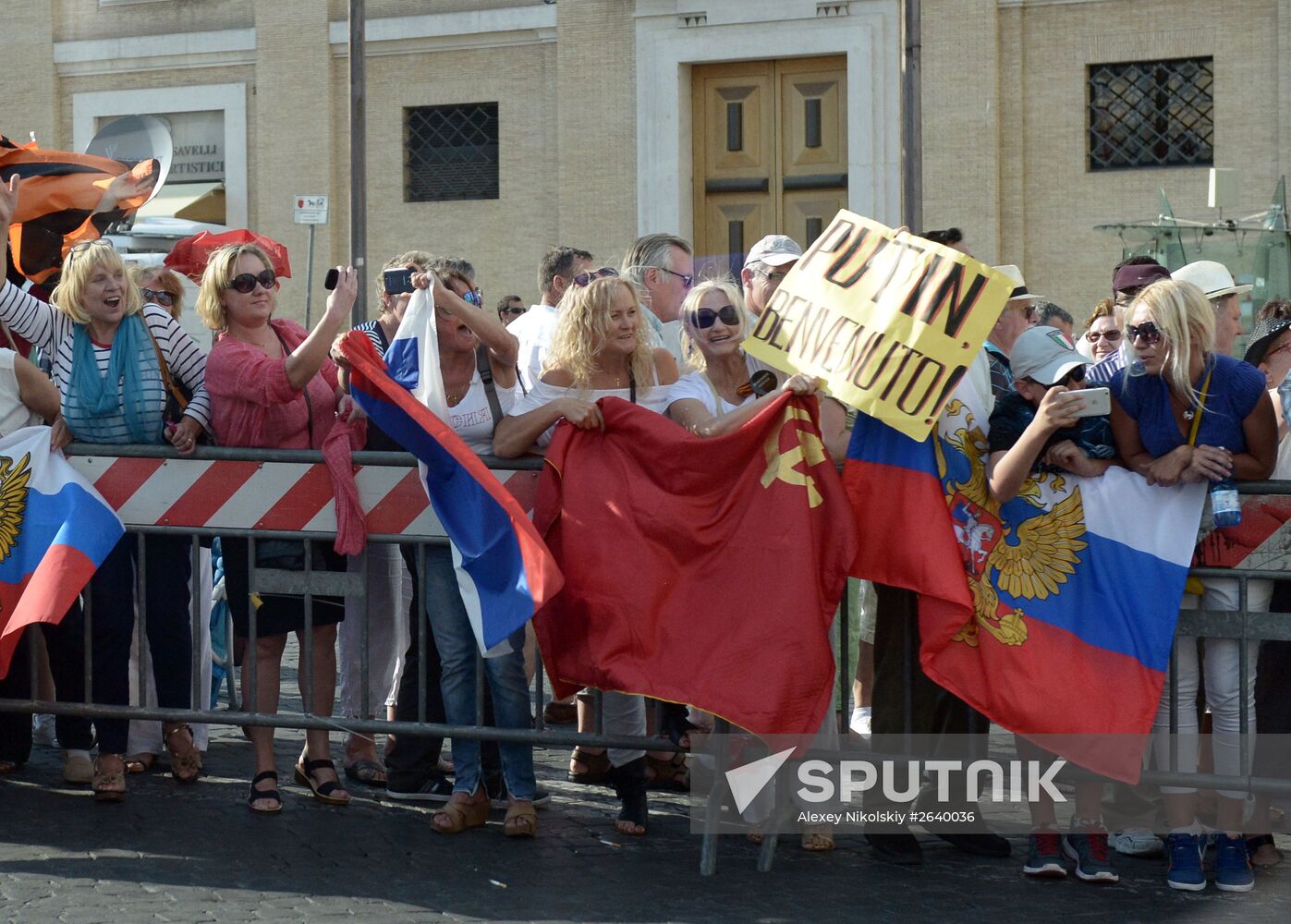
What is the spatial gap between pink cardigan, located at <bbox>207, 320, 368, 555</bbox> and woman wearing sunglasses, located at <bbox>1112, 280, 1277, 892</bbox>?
2702 millimetres

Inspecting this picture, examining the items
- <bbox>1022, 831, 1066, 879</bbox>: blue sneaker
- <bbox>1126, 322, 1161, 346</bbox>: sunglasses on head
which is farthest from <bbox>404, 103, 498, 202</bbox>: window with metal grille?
<bbox>1022, 831, 1066, 879</bbox>: blue sneaker

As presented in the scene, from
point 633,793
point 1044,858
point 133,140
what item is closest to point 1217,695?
point 1044,858

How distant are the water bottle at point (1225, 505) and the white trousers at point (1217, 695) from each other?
0.90 ft

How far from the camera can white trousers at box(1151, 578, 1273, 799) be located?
5.81m

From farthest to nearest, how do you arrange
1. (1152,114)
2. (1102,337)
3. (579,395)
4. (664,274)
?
1. (1152,114)
2. (1102,337)
3. (664,274)
4. (579,395)

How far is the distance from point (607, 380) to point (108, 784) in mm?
2481

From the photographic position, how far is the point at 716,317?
6.50 metres

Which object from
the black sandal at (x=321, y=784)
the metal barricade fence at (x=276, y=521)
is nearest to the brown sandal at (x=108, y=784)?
the metal barricade fence at (x=276, y=521)

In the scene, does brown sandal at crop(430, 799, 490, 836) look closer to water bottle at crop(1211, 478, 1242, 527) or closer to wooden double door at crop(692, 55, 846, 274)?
water bottle at crop(1211, 478, 1242, 527)

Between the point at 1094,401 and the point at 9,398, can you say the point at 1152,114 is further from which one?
the point at 9,398

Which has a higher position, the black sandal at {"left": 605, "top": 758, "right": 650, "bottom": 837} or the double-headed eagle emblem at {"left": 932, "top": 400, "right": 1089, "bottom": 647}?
the double-headed eagle emblem at {"left": 932, "top": 400, "right": 1089, "bottom": 647}

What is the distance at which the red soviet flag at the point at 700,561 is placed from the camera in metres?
5.83

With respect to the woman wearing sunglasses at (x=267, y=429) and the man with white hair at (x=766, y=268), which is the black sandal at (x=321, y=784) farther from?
the man with white hair at (x=766, y=268)

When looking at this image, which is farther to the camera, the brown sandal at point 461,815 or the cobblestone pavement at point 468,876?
the brown sandal at point 461,815
